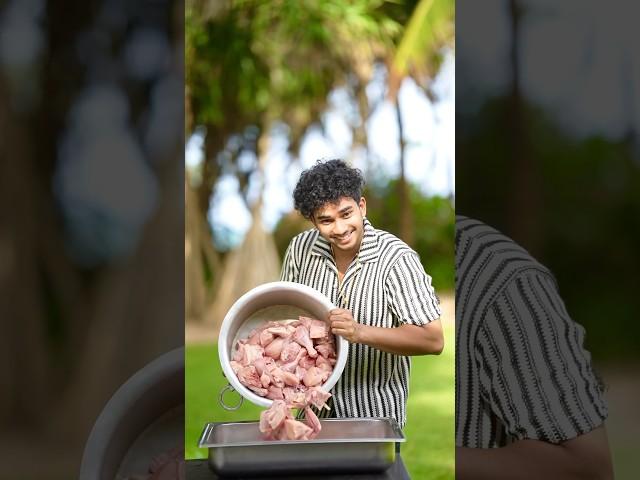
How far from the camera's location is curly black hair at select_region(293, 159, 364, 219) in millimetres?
2504

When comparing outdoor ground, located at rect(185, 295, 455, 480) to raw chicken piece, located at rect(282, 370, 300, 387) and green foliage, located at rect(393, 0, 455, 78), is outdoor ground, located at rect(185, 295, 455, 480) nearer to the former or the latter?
green foliage, located at rect(393, 0, 455, 78)

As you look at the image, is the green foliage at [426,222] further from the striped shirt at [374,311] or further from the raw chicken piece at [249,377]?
the raw chicken piece at [249,377]

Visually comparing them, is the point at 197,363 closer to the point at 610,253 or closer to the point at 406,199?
the point at 406,199

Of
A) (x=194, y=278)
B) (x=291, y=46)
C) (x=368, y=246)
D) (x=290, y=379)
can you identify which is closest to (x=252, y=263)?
(x=194, y=278)

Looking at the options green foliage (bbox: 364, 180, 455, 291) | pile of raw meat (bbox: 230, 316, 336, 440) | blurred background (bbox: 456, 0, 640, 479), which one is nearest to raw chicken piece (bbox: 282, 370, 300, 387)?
pile of raw meat (bbox: 230, 316, 336, 440)

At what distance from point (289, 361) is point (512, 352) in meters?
0.60

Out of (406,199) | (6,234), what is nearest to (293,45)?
(406,199)

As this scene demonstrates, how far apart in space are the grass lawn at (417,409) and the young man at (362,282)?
2971 mm

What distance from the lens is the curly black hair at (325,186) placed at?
8.21 ft

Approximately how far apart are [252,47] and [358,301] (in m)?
3.63

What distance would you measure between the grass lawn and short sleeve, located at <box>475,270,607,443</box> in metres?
3.38

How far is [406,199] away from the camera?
594 cm

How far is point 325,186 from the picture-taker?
8.24ft

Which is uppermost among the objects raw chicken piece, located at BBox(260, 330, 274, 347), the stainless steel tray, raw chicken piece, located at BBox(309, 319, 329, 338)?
raw chicken piece, located at BBox(309, 319, 329, 338)
